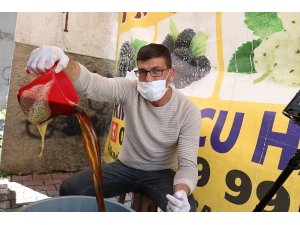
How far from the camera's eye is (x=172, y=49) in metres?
2.58

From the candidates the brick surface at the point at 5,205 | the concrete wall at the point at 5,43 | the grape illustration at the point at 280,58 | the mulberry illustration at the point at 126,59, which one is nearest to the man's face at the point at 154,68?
the grape illustration at the point at 280,58

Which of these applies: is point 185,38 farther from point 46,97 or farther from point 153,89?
point 46,97

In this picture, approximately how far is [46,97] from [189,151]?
96 cm

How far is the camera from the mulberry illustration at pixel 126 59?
3270mm

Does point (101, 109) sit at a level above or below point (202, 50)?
below

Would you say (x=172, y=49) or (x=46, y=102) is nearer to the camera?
(x=46, y=102)

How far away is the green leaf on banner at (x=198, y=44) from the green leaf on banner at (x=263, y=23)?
375mm

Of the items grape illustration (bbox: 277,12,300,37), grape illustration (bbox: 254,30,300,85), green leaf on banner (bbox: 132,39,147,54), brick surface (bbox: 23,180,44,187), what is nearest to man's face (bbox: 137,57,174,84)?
grape illustration (bbox: 254,30,300,85)

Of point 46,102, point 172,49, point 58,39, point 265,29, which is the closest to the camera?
point 46,102
